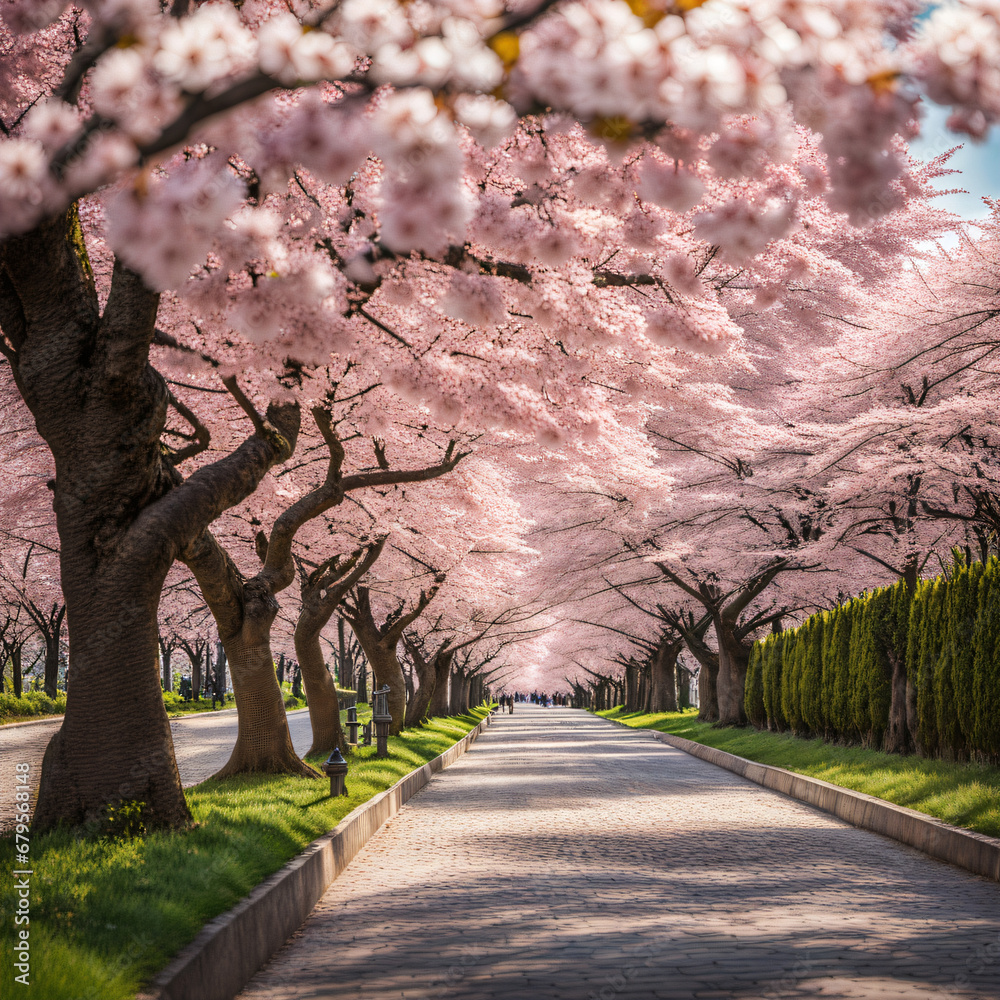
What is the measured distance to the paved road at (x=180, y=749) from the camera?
16.4m

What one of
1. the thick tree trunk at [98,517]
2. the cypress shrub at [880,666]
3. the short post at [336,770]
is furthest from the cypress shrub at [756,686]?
the thick tree trunk at [98,517]

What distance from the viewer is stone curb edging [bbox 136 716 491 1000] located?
507 cm

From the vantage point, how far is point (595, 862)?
1010cm

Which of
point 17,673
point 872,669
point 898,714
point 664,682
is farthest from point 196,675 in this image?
point 898,714

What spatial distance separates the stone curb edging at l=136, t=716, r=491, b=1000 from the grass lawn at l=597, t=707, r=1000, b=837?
6.44 meters

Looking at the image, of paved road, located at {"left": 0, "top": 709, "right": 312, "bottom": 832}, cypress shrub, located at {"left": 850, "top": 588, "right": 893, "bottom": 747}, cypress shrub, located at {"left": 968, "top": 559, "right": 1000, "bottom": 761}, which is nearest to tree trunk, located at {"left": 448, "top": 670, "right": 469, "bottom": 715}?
paved road, located at {"left": 0, "top": 709, "right": 312, "bottom": 832}

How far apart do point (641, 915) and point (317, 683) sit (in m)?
12.8

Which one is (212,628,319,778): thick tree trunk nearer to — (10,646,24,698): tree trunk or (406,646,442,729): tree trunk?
(406,646,442,729): tree trunk

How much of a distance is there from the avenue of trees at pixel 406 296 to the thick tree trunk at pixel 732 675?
4.24 m

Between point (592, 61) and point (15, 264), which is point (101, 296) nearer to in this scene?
point (15, 264)

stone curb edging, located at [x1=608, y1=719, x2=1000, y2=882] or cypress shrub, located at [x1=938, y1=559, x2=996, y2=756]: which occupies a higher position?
cypress shrub, located at [x1=938, y1=559, x2=996, y2=756]

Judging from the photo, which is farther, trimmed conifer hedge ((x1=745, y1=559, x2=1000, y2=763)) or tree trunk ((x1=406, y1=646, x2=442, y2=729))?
tree trunk ((x1=406, y1=646, x2=442, y2=729))

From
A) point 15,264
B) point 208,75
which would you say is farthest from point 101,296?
point 208,75

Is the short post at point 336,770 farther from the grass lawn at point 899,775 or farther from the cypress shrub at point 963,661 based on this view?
the cypress shrub at point 963,661
